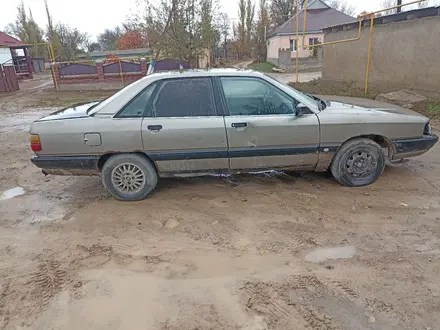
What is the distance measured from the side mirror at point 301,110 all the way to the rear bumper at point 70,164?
2.46 meters

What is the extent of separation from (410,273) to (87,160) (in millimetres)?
3556

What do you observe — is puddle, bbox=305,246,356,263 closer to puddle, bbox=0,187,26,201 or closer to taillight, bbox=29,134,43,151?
taillight, bbox=29,134,43,151

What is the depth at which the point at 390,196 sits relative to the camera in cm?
416

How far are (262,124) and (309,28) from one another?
118 feet

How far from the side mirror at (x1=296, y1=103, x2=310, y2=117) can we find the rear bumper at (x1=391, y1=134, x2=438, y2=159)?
120 centimetres

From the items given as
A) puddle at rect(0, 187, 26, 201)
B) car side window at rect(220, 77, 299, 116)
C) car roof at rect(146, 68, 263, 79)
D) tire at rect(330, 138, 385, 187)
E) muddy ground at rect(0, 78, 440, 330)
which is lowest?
muddy ground at rect(0, 78, 440, 330)

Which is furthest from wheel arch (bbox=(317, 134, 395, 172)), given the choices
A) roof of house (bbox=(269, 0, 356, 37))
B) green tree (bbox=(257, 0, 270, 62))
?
green tree (bbox=(257, 0, 270, 62))

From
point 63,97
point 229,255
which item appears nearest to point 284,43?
point 63,97

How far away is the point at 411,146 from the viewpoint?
172 inches

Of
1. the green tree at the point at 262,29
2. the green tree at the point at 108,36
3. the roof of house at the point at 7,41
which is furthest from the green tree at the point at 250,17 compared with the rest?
the roof of house at the point at 7,41

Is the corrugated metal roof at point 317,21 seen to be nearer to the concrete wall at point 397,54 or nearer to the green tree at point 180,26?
the green tree at point 180,26

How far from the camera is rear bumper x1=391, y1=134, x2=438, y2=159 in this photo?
171 inches

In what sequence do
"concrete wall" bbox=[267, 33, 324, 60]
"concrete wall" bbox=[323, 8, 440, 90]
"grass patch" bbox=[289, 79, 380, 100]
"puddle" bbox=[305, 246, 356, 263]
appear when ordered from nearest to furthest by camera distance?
"puddle" bbox=[305, 246, 356, 263] → "concrete wall" bbox=[323, 8, 440, 90] → "grass patch" bbox=[289, 79, 380, 100] → "concrete wall" bbox=[267, 33, 324, 60]

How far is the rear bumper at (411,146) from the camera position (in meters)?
4.34
